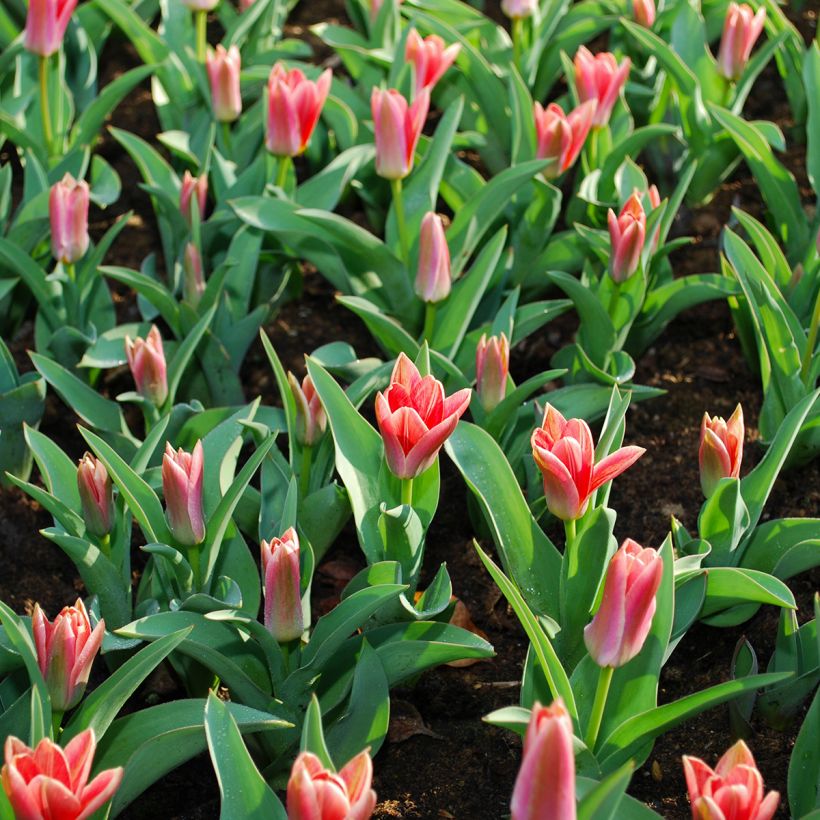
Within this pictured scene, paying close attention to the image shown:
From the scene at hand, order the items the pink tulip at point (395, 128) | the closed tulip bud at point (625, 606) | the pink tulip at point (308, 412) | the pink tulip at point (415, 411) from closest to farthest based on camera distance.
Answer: the closed tulip bud at point (625, 606)
the pink tulip at point (415, 411)
the pink tulip at point (308, 412)
the pink tulip at point (395, 128)

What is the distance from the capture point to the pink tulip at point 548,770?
109 centimetres

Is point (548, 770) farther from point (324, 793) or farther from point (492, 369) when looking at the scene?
point (492, 369)

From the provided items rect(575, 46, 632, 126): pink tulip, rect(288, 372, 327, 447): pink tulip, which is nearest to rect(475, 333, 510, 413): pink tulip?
rect(288, 372, 327, 447): pink tulip

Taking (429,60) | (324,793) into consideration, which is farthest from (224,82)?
(324,793)

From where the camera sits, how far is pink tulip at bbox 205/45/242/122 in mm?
2477

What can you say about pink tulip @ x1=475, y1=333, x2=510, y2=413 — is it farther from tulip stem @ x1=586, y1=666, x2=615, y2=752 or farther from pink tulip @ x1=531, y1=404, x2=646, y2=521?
tulip stem @ x1=586, y1=666, x2=615, y2=752

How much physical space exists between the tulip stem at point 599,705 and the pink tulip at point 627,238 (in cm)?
81

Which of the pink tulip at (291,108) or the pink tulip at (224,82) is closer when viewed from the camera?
the pink tulip at (291,108)

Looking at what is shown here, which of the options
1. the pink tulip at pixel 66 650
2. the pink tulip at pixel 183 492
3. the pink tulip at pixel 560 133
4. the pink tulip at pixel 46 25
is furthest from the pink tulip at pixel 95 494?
the pink tulip at pixel 46 25

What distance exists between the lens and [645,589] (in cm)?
134

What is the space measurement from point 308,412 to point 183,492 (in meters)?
0.31

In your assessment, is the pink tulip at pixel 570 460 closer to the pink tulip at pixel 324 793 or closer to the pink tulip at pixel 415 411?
the pink tulip at pixel 415 411

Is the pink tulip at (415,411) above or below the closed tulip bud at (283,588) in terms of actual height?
above

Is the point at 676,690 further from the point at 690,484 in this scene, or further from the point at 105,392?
the point at 105,392
